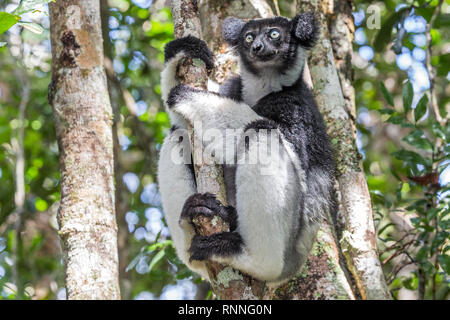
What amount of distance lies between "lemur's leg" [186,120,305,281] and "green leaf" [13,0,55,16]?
59.1 inches

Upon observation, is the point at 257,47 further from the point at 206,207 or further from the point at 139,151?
the point at 139,151

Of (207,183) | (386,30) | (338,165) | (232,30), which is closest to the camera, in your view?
(207,183)

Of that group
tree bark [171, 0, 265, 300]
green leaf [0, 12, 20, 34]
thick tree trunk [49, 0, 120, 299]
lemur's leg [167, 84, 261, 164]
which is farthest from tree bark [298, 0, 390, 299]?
green leaf [0, 12, 20, 34]

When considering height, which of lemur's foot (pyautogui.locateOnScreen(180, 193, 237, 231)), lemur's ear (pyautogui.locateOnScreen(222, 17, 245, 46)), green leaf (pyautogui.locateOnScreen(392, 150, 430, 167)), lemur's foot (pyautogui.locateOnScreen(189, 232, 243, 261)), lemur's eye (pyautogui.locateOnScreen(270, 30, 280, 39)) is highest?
lemur's ear (pyautogui.locateOnScreen(222, 17, 245, 46))

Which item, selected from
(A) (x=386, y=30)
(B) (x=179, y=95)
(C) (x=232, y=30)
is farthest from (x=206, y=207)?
(A) (x=386, y=30)

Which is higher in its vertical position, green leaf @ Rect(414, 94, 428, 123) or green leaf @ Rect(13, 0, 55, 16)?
green leaf @ Rect(13, 0, 55, 16)

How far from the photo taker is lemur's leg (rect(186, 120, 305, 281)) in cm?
312

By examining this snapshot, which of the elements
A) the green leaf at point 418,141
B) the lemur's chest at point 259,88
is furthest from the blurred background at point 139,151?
the lemur's chest at point 259,88

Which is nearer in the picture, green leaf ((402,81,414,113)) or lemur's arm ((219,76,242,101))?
lemur's arm ((219,76,242,101))

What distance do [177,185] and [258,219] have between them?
0.80 metres

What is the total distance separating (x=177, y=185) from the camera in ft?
12.3

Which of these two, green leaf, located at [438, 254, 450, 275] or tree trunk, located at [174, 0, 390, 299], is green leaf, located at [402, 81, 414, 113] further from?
green leaf, located at [438, 254, 450, 275]
